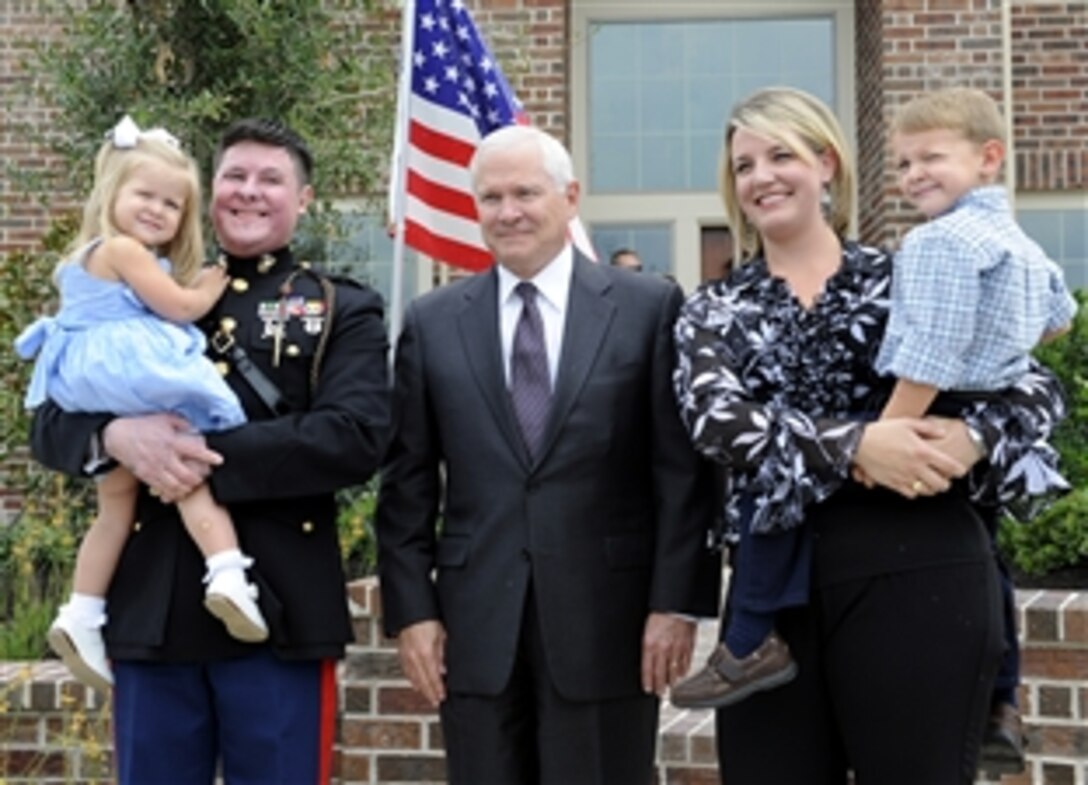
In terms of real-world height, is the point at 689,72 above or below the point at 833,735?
above

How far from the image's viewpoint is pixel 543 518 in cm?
306

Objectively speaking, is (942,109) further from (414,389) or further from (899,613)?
(414,389)

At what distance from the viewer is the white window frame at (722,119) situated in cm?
988

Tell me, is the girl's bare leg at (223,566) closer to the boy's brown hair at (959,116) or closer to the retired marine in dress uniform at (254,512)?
the retired marine in dress uniform at (254,512)

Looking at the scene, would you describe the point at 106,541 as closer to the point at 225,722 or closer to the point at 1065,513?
the point at 225,722

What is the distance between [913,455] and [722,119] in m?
7.60

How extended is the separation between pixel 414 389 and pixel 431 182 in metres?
2.63

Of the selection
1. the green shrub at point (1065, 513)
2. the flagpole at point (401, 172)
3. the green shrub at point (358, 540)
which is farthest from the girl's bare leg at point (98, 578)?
the green shrub at point (1065, 513)

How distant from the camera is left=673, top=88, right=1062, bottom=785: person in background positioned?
8.63 ft

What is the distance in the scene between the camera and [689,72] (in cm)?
993

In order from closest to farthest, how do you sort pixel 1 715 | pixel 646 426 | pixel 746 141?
pixel 746 141 → pixel 646 426 → pixel 1 715

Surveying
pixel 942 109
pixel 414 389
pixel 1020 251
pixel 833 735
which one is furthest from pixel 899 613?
pixel 414 389

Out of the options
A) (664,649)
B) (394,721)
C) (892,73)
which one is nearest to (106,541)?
(664,649)

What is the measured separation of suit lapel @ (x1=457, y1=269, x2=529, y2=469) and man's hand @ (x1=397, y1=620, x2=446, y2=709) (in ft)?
1.35
